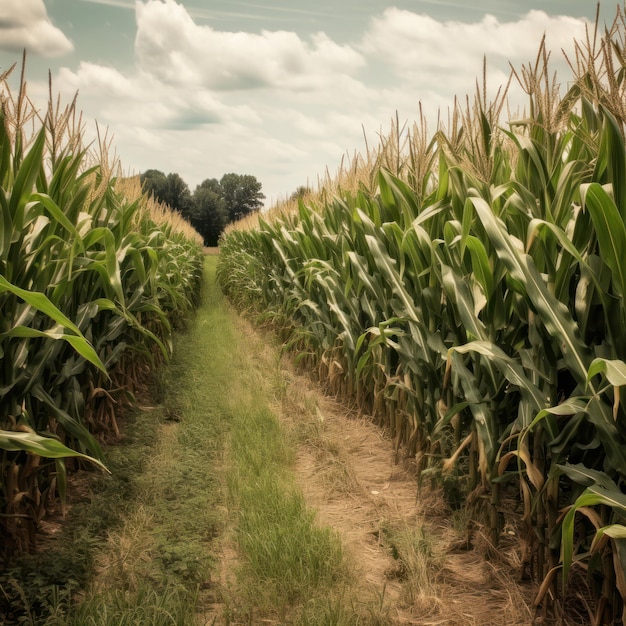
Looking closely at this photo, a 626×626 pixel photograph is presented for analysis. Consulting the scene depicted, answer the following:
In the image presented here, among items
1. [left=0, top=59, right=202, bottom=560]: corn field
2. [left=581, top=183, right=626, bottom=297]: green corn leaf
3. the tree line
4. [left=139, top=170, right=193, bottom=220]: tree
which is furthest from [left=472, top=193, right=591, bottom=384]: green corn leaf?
[left=139, top=170, right=193, bottom=220]: tree

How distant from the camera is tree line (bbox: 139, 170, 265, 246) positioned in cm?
5912

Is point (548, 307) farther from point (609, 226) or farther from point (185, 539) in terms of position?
point (185, 539)

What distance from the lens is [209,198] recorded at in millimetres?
59531

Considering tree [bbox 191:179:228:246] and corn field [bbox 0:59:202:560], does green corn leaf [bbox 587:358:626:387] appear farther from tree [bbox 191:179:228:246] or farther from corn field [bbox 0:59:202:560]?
tree [bbox 191:179:228:246]

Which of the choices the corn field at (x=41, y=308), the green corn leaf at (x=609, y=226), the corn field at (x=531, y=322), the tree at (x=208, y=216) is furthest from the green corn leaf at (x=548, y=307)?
the tree at (x=208, y=216)

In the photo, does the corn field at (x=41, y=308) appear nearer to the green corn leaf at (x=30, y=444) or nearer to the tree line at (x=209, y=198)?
the green corn leaf at (x=30, y=444)

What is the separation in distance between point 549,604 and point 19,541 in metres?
2.37

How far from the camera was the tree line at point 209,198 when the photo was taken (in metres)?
59.1

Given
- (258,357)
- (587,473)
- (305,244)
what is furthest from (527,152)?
(258,357)

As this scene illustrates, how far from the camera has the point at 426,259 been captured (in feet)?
11.0

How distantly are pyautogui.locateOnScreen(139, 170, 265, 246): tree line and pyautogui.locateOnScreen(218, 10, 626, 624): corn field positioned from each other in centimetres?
4706

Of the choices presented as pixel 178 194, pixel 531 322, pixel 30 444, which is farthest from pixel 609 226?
pixel 178 194

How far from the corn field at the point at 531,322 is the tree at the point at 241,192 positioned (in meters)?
71.6

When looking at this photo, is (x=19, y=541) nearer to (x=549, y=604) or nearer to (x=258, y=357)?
(x=549, y=604)
